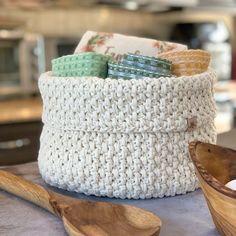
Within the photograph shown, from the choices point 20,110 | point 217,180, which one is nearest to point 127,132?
point 217,180

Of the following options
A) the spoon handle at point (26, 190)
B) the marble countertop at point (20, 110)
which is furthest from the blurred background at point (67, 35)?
the spoon handle at point (26, 190)

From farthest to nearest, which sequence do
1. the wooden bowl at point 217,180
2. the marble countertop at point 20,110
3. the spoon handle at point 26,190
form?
the marble countertop at point 20,110 < the spoon handle at point 26,190 < the wooden bowl at point 217,180

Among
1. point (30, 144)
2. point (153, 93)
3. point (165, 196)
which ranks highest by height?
point (153, 93)

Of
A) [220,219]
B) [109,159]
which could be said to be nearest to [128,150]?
[109,159]

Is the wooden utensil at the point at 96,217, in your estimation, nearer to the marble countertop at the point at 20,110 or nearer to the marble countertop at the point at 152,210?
the marble countertop at the point at 152,210

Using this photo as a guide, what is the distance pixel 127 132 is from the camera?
0.49 metres

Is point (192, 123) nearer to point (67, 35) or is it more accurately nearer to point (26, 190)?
point (26, 190)

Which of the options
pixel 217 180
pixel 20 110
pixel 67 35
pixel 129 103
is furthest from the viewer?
pixel 67 35

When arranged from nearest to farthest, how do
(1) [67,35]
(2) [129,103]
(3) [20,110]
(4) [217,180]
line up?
(4) [217,180]
(2) [129,103]
(3) [20,110]
(1) [67,35]

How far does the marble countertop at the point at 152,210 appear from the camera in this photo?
417mm

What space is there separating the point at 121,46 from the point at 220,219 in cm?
33

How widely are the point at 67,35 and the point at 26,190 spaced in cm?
181

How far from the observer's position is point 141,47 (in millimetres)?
632

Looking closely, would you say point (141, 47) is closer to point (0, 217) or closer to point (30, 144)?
point (0, 217)
